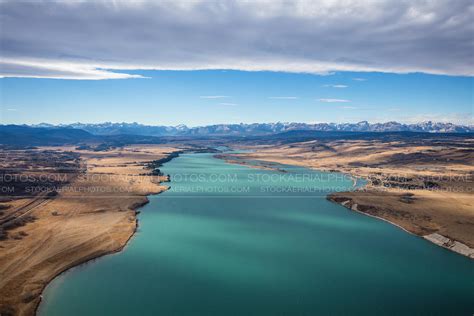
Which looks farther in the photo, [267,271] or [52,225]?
[52,225]

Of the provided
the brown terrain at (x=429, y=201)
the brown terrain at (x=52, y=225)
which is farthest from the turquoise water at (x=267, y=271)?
the brown terrain at (x=429, y=201)

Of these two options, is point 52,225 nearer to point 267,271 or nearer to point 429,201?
point 267,271

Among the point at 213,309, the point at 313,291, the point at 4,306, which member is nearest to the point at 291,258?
the point at 313,291

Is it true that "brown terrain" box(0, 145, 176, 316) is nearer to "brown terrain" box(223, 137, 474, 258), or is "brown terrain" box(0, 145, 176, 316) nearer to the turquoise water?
the turquoise water

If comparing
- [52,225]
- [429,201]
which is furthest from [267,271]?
[429,201]

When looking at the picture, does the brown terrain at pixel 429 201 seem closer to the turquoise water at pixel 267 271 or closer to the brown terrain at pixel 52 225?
the turquoise water at pixel 267 271

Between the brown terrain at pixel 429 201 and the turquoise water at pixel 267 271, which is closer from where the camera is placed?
the turquoise water at pixel 267 271
